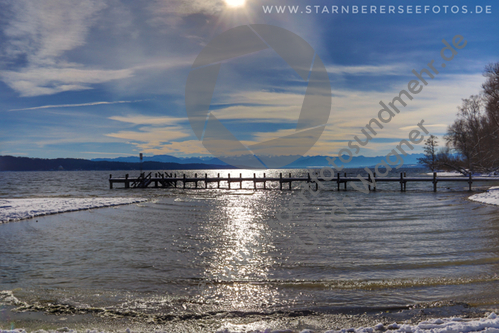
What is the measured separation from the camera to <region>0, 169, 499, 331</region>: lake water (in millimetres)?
7348

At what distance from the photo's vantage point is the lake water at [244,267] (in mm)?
7348

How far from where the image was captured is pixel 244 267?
33.6ft

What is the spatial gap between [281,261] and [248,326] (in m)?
4.79

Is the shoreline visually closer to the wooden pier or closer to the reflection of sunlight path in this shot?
the reflection of sunlight path

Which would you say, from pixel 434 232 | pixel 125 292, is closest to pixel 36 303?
pixel 125 292

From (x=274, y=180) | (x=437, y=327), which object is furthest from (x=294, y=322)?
(x=274, y=180)

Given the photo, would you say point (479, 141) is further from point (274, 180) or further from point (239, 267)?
point (239, 267)

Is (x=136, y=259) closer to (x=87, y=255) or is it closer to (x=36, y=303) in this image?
(x=87, y=255)

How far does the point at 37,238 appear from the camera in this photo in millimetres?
15008

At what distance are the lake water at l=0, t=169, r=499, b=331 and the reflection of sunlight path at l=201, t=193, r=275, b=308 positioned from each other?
0.04 meters

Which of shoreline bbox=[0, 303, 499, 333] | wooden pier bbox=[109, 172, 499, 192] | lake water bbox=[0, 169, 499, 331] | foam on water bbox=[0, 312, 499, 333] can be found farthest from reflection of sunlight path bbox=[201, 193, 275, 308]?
wooden pier bbox=[109, 172, 499, 192]

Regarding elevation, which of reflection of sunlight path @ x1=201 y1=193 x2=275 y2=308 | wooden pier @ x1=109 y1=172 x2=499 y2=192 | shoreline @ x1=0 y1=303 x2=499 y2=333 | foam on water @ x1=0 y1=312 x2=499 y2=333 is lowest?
reflection of sunlight path @ x1=201 y1=193 x2=275 y2=308

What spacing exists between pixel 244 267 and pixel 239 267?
0.51 ft

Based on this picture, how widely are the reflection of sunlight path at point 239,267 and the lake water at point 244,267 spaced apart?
4 centimetres
